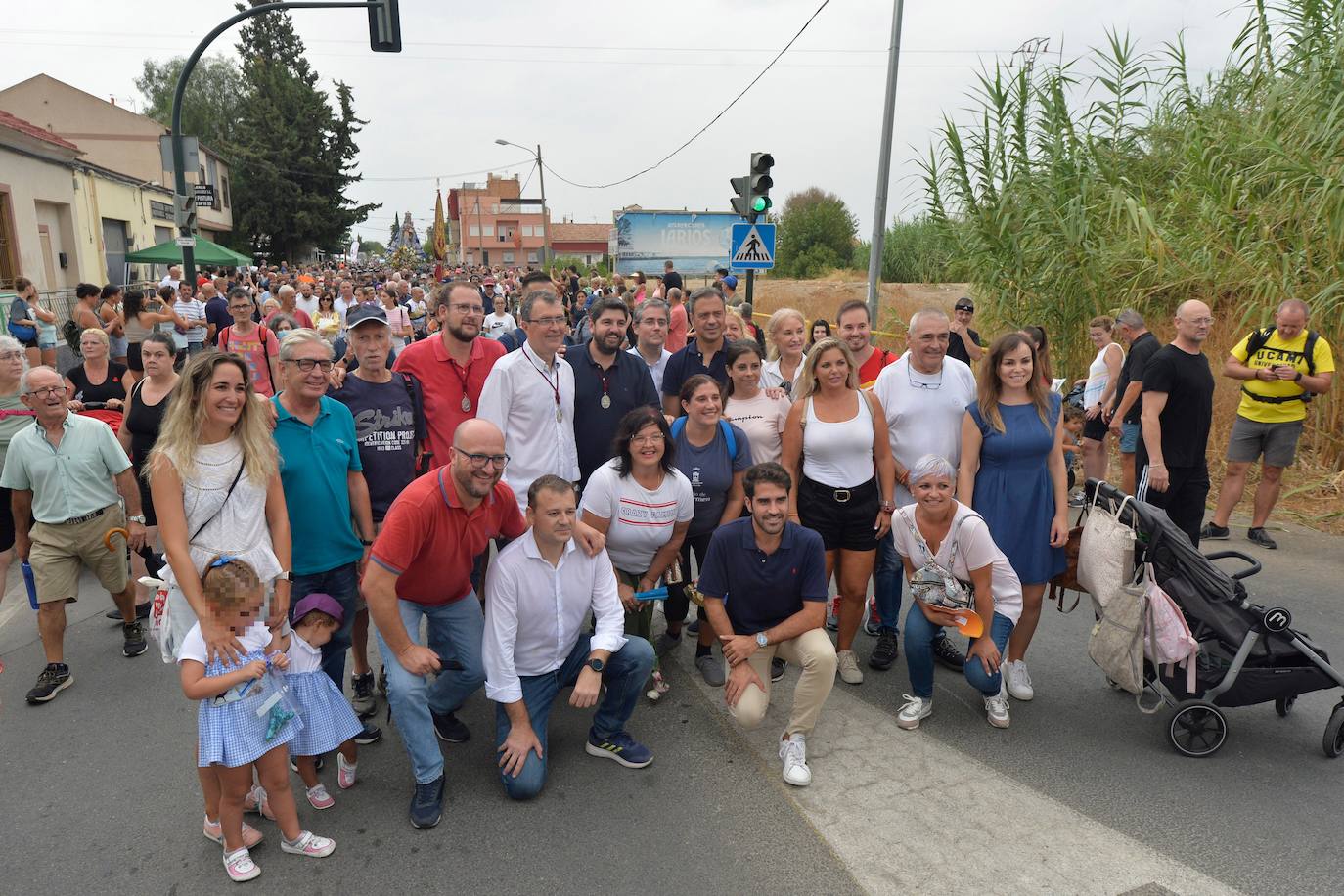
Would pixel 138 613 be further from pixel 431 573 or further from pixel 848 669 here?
pixel 848 669

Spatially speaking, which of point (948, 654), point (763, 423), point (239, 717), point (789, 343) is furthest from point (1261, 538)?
point (239, 717)

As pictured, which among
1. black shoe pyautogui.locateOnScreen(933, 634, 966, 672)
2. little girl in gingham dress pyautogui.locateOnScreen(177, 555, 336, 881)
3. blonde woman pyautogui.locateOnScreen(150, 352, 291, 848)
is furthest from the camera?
black shoe pyautogui.locateOnScreen(933, 634, 966, 672)

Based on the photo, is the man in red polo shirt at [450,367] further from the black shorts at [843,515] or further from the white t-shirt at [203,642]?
the black shorts at [843,515]

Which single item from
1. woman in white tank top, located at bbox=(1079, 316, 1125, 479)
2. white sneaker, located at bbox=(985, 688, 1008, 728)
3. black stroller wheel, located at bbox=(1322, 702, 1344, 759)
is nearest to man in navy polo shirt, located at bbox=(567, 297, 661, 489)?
white sneaker, located at bbox=(985, 688, 1008, 728)

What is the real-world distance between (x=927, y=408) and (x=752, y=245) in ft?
20.8

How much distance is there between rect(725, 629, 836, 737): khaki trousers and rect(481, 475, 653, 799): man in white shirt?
48cm

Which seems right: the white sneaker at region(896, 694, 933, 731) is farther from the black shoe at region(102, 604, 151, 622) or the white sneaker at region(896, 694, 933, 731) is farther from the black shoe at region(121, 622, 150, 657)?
the black shoe at region(102, 604, 151, 622)

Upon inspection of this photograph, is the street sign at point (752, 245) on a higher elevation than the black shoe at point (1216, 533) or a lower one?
higher

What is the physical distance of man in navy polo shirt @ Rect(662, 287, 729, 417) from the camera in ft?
17.3

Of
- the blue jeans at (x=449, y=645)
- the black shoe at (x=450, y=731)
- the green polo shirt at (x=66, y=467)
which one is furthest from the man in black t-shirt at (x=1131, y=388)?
the green polo shirt at (x=66, y=467)

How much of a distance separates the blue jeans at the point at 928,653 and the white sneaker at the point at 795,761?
0.73 meters

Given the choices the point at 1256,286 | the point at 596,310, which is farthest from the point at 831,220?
the point at 596,310

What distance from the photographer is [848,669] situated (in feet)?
15.0

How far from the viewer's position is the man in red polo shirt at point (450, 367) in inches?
183
